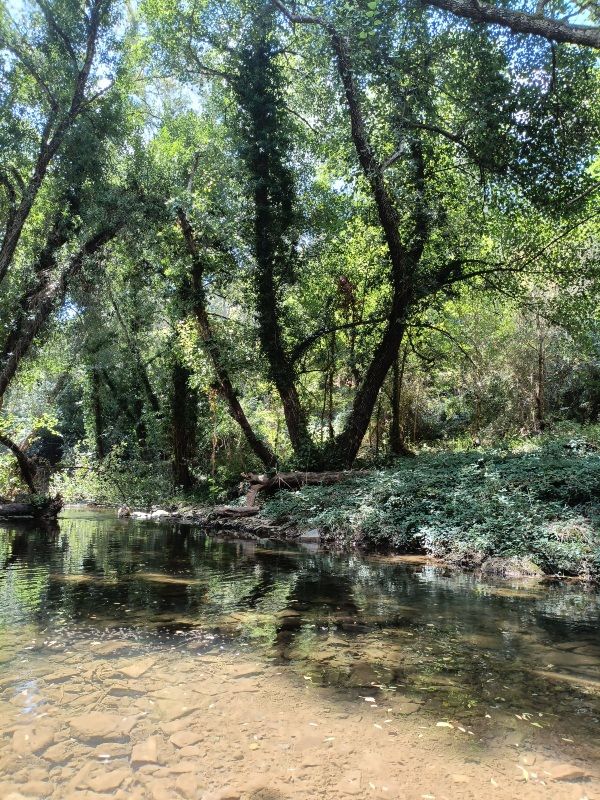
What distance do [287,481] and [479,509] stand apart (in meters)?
7.02

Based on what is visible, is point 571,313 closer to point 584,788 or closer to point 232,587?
point 232,587

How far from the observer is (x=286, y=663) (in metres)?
4.38

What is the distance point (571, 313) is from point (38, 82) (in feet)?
54.3

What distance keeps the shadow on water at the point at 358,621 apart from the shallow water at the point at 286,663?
0.07ft

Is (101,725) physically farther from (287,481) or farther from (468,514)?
(287,481)

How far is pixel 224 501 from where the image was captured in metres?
18.2

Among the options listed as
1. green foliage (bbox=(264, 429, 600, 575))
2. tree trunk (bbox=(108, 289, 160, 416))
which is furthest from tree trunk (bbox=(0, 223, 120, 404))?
green foliage (bbox=(264, 429, 600, 575))

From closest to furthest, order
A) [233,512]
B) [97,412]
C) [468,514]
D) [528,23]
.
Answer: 1. [528,23]
2. [468,514]
3. [233,512]
4. [97,412]

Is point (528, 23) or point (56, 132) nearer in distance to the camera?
point (528, 23)

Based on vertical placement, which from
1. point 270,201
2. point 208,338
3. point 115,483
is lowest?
point 115,483

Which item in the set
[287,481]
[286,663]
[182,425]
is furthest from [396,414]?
[286,663]

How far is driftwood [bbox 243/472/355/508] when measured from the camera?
15.2 metres

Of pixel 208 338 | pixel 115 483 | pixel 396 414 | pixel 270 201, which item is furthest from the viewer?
pixel 115 483

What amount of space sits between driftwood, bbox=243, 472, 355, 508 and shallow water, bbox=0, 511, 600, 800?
6.99m
